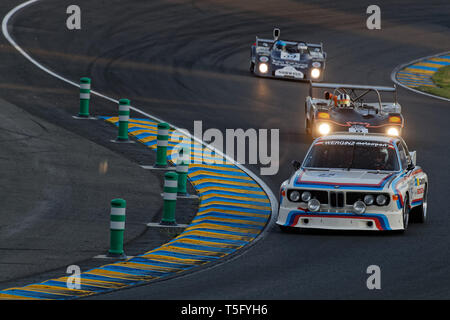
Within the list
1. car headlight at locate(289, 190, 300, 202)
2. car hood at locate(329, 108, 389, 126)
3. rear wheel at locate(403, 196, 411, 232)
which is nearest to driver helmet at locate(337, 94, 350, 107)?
car hood at locate(329, 108, 389, 126)

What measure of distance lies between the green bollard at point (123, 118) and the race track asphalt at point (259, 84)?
1.64 m

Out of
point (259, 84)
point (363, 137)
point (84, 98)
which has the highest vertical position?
point (259, 84)

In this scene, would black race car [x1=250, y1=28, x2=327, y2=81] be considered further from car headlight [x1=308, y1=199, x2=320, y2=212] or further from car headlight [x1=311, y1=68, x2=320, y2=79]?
car headlight [x1=308, y1=199, x2=320, y2=212]

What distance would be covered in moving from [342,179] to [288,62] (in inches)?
687

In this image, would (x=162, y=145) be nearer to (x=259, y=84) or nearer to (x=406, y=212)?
(x=406, y=212)

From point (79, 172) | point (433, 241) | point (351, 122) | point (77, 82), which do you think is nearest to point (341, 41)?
point (77, 82)

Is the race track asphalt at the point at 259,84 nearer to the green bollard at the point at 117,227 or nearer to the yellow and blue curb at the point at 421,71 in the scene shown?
the yellow and blue curb at the point at 421,71

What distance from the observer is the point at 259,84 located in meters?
32.8

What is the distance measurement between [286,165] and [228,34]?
18829 mm

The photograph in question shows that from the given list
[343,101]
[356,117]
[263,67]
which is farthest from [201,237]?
[263,67]

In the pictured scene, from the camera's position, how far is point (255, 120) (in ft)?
89.7

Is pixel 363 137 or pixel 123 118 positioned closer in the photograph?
pixel 363 137

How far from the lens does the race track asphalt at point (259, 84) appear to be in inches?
530

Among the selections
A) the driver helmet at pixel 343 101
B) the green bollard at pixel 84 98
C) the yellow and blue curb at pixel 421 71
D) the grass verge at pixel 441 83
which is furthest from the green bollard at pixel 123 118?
the yellow and blue curb at pixel 421 71
